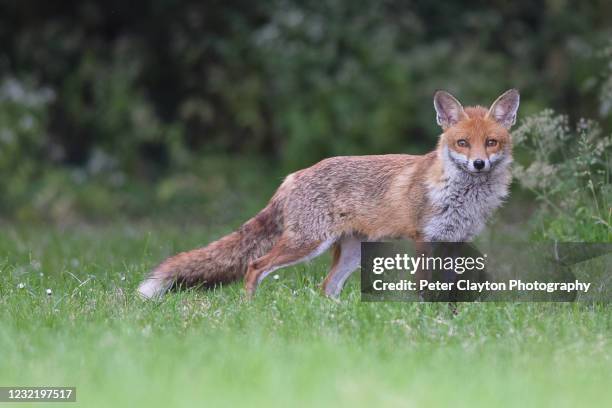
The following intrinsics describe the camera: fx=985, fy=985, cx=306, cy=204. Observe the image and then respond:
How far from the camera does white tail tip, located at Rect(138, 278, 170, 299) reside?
689cm

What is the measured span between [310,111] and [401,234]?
803 cm

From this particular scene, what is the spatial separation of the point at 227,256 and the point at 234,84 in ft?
29.7

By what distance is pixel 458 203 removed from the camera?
7.08 meters

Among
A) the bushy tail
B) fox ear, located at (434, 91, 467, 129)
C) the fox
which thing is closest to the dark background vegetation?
the bushy tail

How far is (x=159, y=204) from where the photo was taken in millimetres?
15273

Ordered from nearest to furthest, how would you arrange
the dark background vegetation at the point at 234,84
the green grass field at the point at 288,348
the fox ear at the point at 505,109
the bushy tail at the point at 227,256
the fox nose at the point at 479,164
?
the green grass field at the point at 288,348
the fox nose at the point at 479,164
the fox ear at the point at 505,109
the bushy tail at the point at 227,256
the dark background vegetation at the point at 234,84

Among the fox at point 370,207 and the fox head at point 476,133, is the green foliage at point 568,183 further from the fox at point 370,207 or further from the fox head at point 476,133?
the fox at point 370,207

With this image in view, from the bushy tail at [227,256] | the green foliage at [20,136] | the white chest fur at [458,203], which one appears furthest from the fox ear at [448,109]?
the green foliage at [20,136]

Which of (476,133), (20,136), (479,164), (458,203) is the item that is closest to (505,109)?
(476,133)

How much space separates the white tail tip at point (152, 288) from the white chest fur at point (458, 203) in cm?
193

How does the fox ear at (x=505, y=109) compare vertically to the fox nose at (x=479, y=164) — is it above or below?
above

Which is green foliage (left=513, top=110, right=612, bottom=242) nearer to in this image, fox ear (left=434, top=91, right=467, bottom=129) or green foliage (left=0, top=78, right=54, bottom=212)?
fox ear (left=434, top=91, right=467, bottom=129)

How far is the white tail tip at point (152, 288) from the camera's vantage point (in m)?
6.89

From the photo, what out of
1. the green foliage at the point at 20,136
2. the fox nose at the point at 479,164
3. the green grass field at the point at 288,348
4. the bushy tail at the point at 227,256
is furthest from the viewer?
the green foliage at the point at 20,136
